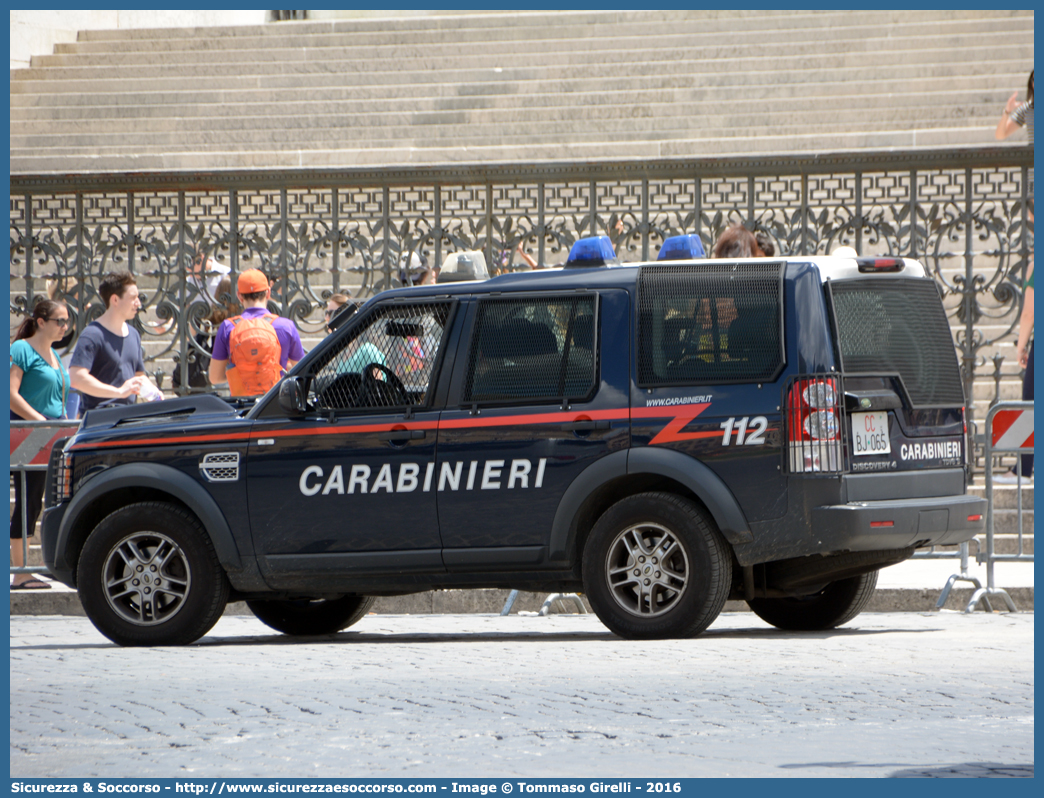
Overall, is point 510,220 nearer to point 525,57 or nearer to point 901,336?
point 901,336

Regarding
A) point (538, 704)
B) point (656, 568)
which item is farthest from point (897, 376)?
point (538, 704)

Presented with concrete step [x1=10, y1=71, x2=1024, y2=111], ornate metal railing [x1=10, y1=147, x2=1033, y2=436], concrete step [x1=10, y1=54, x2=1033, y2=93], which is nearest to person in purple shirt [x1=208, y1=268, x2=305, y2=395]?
ornate metal railing [x1=10, y1=147, x2=1033, y2=436]

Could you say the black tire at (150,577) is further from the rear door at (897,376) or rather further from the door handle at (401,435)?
the rear door at (897,376)

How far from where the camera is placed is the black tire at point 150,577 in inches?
366

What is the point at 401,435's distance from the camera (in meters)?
9.08

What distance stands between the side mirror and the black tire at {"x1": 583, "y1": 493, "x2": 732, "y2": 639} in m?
1.66

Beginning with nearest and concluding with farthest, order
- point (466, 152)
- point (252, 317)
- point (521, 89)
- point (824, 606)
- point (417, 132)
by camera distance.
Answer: point (824, 606) → point (252, 317) → point (466, 152) → point (417, 132) → point (521, 89)

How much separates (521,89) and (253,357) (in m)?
11.0

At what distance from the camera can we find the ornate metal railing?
14102 millimetres

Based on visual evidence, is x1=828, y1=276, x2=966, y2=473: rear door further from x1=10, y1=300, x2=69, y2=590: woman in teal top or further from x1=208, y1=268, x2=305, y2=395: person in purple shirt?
x1=10, y1=300, x2=69, y2=590: woman in teal top

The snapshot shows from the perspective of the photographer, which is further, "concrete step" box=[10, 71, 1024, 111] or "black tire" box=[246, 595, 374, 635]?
"concrete step" box=[10, 71, 1024, 111]

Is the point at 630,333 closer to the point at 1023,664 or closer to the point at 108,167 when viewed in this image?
the point at 1023,664

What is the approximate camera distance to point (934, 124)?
19.1 metres
